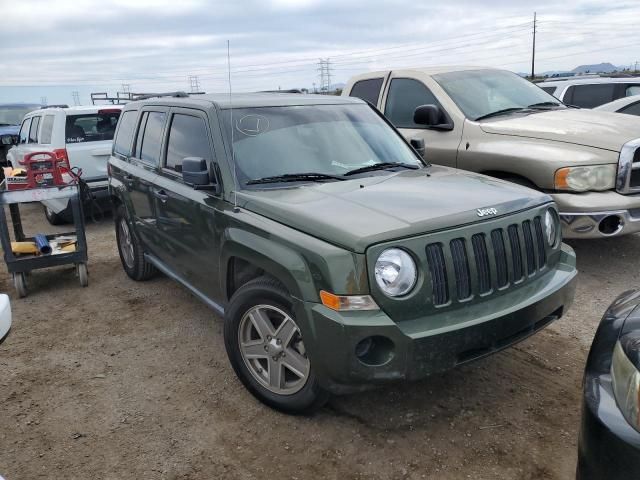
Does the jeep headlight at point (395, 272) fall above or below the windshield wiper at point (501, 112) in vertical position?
below

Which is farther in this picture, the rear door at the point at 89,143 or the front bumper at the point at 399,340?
the rear door at the point at 89,143

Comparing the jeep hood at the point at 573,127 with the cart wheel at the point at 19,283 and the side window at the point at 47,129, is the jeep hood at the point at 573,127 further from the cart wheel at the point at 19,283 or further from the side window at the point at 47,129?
the side window at the point at 47,129

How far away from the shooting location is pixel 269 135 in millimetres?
3895

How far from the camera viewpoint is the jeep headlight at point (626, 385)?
186 centimetres

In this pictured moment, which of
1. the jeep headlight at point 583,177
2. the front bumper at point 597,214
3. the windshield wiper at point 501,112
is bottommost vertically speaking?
the front bumper at point 597,214

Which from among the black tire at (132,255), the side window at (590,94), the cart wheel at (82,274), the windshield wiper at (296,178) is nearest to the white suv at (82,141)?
the black tire at (132,255)

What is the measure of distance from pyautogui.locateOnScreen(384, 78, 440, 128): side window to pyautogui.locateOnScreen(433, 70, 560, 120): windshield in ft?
0.71

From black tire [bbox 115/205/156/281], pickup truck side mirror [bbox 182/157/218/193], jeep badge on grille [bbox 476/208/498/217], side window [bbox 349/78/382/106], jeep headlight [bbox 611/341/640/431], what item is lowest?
black tire [bbox 115/205/156/281]

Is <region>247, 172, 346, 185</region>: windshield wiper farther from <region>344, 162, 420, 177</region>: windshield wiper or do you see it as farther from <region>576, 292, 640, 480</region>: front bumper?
<region>576, 292, 640, 480</region>: front bumper

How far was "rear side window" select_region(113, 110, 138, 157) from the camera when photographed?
5500mm

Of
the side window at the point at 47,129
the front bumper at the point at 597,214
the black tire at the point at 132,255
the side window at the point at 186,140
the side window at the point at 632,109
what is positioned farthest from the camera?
the side window at the point at 47,129

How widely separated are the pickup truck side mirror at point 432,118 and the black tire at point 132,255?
10.7 feet

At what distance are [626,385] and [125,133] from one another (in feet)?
16.8

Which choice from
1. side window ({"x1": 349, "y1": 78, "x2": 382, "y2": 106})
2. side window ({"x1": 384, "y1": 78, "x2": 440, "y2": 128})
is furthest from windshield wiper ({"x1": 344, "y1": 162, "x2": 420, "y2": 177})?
side window ({"x1": 349, "y1": 78, "x2": 382, "y2": 106})
